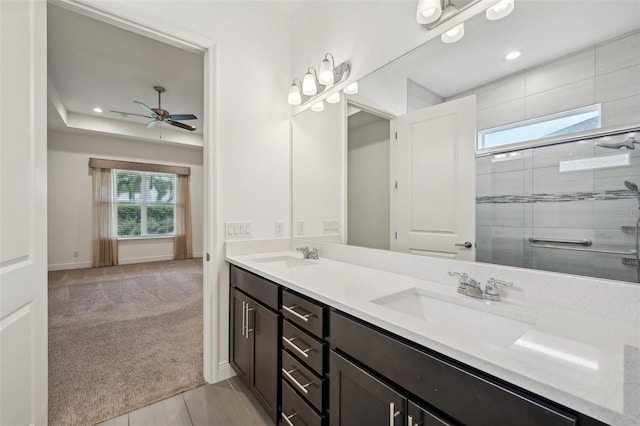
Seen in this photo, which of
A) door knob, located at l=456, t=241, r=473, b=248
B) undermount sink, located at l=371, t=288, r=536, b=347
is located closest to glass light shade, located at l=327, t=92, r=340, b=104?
door knob, located at l=456, t=241, r=473, b=248

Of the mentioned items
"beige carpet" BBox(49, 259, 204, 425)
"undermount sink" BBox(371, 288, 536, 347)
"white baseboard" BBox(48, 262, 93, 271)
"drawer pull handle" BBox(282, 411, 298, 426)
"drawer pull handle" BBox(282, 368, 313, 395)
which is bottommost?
"beige carpet" BBox(49, 259, 204, 425)

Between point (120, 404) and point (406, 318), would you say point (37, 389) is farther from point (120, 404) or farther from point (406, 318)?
point (406, 318)

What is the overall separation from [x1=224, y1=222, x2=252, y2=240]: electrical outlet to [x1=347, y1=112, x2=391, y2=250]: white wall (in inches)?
30.5

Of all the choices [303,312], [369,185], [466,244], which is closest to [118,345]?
[303,312]

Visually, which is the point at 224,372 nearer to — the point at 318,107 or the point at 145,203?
the point at 318,107

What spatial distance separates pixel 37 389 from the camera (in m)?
1.30

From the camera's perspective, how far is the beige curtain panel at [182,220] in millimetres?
6332

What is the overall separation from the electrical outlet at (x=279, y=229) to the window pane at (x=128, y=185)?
17.3 ft

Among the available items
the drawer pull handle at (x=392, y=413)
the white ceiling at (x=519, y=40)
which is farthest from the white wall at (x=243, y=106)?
the drawer pull handle at (x=392, y=413)

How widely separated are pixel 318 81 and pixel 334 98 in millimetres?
212

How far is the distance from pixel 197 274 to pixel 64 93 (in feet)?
11.5

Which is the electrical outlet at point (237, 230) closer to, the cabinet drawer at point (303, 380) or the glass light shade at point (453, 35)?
the cabinet drawer at point (303, 380)

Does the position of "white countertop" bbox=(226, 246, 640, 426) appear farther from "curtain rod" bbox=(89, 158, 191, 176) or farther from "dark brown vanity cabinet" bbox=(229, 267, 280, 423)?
"curtain rod" bbox=(89, 158, 191, 176)

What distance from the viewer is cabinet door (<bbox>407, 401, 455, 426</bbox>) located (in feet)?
2.22
